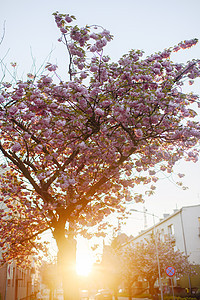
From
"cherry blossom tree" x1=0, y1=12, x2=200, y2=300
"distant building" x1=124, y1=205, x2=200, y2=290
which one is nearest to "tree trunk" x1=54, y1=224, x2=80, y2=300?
"cherry blossom tree" x1=0, y1=12, x2=200, y2=300

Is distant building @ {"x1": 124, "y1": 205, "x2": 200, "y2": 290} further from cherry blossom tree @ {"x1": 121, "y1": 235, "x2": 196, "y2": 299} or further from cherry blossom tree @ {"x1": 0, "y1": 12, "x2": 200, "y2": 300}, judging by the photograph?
cherry blossom tree @ {"x1": 0, "y1": 12, "x2": 200, "y2": 300}

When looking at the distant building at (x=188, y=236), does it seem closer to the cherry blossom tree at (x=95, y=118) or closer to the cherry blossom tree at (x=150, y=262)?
the cherry blossom tree at (x=150, y=262)

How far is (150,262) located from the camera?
30266 millimetres

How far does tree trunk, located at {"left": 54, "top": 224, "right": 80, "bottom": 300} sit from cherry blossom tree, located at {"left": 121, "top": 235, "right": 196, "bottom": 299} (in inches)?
812

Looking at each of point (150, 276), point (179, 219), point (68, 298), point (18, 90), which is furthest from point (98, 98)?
point (179, 219)

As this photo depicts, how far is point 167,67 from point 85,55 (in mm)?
2485

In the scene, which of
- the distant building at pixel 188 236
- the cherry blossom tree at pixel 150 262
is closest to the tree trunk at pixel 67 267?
the cherry blossom tree at pixel 150 262

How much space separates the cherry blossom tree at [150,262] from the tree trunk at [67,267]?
2062 centimetres

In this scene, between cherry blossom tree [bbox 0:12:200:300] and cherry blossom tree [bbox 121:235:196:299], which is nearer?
cherry blossom tree [bbox 0:12:200:300]

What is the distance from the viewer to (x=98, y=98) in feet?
26.6

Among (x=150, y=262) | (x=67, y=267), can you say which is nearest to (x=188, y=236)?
(x=150, y=262)

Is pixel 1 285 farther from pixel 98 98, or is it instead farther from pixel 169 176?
pixel 98 98

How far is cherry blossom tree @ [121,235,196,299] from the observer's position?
29844 mm

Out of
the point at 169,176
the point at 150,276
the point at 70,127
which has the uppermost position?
the point at 70,127
